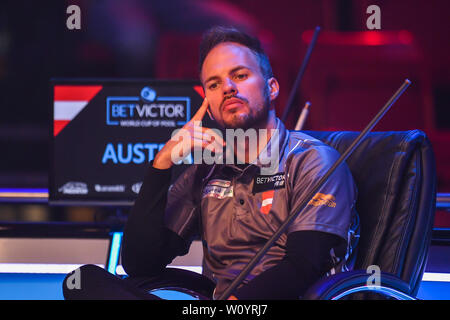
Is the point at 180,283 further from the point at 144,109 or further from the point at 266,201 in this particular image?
the point at 144,109

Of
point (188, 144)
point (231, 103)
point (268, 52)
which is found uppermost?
point (268, 52)

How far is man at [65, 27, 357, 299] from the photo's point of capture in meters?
1.68

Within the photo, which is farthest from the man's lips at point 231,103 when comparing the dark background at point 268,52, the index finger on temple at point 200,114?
the dark background at point 268,52

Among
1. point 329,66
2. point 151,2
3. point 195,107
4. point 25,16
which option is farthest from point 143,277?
point 25,16

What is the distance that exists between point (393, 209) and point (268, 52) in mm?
3332

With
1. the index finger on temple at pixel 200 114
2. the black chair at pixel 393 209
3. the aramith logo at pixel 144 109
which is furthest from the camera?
the aramith logo at pixel 144 109

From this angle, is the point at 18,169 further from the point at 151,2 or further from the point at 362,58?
the point at 362,58

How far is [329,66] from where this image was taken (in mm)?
4098

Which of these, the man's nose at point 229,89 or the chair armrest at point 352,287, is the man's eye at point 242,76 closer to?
the man's nose at point 229,89

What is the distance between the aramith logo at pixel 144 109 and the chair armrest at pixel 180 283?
89 cm

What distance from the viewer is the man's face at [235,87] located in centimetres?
178

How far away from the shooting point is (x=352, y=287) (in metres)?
1.43

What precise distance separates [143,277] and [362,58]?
9.40 feet

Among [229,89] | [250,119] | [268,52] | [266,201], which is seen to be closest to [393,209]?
[266,201]
